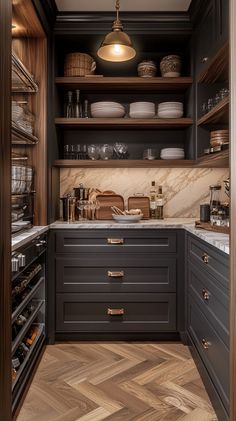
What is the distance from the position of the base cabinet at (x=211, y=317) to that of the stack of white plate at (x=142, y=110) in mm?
1134

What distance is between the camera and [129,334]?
2939 millimetres

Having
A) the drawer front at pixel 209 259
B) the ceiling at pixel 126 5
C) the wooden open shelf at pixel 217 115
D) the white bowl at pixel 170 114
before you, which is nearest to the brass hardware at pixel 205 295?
the drawer front at pixel 209 259

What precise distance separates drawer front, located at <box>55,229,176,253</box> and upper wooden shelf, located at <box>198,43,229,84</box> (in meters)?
1.16

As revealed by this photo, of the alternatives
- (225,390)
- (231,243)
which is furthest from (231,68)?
(225,390)

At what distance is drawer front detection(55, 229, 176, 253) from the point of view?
2.88m

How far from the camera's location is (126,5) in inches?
113

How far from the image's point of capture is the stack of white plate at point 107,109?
316cm

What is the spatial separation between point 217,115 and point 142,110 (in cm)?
72

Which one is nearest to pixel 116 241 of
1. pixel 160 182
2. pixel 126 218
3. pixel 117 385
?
pixel 126 218

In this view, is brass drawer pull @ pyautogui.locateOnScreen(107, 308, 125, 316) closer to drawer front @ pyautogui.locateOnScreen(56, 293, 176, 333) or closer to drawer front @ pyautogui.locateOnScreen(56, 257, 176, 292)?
drawer front @ pyautogui.locateOnScreen(56, 293, 176, 333)

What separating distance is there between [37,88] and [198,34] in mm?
1250

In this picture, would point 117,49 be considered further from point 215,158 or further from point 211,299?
point 211,299

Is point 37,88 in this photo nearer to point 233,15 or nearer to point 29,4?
point 29,4

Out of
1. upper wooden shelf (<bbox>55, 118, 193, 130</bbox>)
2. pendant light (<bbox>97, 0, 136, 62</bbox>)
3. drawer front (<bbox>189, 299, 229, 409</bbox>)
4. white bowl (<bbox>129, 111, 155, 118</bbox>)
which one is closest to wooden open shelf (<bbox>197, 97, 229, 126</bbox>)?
upper wooden shelf (<bbox>55, 118, 193, 130</bbox>)
